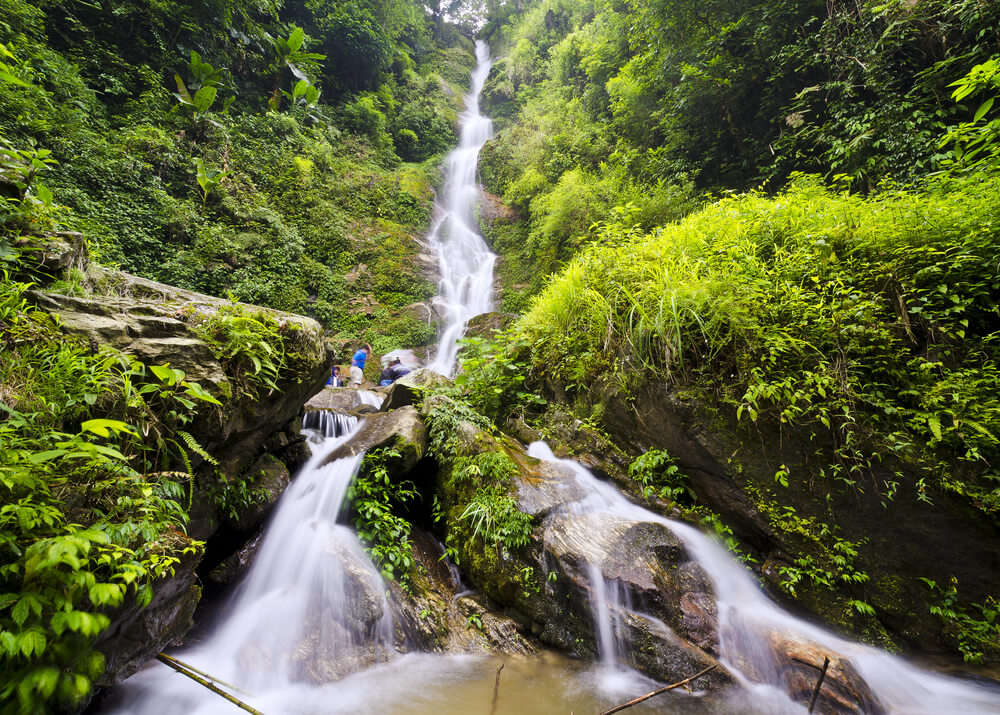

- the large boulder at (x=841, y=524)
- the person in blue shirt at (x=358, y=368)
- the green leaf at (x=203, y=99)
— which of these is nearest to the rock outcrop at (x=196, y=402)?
the large boulder at (x=841, y=524)

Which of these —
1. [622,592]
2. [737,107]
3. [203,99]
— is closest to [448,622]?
[622,592]

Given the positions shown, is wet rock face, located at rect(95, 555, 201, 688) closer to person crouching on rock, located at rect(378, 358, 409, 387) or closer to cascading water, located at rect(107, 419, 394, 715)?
cascading water, located at rect(107, 419, 394, 715)

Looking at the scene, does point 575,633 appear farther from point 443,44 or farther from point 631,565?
point 443,44

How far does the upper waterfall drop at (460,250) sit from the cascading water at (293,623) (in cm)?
628

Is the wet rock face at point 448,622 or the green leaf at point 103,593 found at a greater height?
the green leaf at point 103,593

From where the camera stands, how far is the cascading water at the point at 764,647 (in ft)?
8.06

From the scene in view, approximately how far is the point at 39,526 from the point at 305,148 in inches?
549

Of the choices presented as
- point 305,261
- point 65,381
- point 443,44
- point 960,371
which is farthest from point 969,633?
point 443,44

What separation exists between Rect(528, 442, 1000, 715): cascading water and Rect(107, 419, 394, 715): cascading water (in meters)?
1.92

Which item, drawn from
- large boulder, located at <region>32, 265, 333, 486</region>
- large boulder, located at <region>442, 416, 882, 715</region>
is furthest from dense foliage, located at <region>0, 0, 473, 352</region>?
large boulder, located at <region>442, 416, 882, 715</region>

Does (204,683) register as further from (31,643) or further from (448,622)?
(448,622)

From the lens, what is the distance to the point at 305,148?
12430 millimetres

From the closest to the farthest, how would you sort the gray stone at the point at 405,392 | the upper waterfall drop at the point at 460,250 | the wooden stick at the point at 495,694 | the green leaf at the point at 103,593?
the green leaf at the point at 103,593 → the wooden stick at the point at 495,694 → the gray stone at the point at 405,392 → the upper waterfall drop at the point at 460,250

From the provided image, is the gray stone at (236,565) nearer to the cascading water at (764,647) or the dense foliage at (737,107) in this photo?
the cascading water at (764,647)
